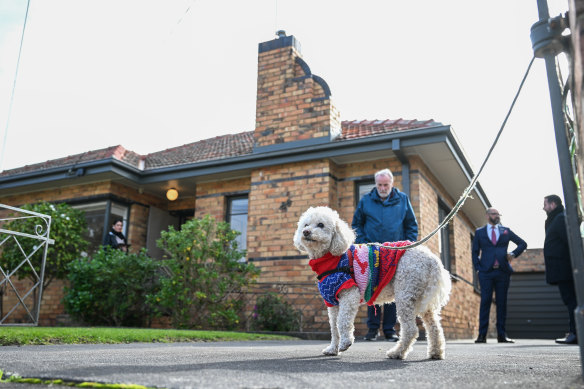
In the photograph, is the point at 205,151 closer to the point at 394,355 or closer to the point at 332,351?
the point at 332,351

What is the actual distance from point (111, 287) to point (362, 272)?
7.30m

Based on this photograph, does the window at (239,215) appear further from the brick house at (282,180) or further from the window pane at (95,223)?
the window pane at (95,223)

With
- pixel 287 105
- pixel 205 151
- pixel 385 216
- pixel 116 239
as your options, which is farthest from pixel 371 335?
pixel 205 151

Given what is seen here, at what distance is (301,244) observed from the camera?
11.8 feet

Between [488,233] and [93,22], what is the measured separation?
6430 millimetres

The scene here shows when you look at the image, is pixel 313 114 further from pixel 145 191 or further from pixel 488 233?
pixel 145 191

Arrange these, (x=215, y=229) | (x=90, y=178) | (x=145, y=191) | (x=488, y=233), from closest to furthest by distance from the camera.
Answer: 1. (x=488, y=233)
2. (x=215, y=229)
3. (x=90, y=178)
4. (x=145, y=191)

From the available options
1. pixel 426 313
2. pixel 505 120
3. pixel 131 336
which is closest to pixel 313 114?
pixel 131 336

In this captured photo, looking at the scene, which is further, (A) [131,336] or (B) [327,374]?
(A) [131,336]

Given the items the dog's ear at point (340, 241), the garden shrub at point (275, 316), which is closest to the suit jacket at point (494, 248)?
the garden shrub at point (275, 316)

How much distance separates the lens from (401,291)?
329 cm

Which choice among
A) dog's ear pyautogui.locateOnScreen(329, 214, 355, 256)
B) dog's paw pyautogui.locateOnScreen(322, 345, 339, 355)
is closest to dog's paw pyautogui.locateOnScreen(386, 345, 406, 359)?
dog's paw pyautogui.locateOnScreen(322, 345, 339, 355)

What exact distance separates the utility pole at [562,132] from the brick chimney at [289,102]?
7434 mm

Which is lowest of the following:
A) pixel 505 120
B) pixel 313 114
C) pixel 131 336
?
pixel 131 336
